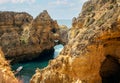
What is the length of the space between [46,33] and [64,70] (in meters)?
51.1

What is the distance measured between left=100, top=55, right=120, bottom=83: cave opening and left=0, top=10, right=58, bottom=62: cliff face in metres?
46.4

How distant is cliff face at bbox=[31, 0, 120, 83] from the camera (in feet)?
45.8

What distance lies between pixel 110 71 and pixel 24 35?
2017 inches

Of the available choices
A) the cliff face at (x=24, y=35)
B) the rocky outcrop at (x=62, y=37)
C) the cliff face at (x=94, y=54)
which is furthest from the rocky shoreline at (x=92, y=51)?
the rocky outcrop at (x=62, y=37)

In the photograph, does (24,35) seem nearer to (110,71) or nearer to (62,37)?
(62,37)

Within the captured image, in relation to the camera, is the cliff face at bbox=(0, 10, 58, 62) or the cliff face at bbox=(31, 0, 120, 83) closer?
the cliff face at bbox=(31, 0, 120, 83)

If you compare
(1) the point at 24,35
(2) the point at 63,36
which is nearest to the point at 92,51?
(1) the point at 24,35

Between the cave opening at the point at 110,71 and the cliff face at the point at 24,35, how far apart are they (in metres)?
46.4

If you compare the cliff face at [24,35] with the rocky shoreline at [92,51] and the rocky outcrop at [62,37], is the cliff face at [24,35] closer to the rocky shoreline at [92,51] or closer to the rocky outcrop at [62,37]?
the rocky outcrop at [62,37]

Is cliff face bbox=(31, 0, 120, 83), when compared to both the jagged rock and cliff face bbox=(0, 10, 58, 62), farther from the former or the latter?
the jagged rock

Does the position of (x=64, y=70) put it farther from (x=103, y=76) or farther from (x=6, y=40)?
(x=6, y=40)

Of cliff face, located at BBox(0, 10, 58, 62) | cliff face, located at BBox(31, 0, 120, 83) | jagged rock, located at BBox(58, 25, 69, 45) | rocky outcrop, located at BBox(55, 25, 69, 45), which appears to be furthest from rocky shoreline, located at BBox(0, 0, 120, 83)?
jagged rock, located at BBox(58, 25, 69, 45)

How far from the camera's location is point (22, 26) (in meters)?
67.2

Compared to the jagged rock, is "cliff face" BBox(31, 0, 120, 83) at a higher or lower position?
higher
